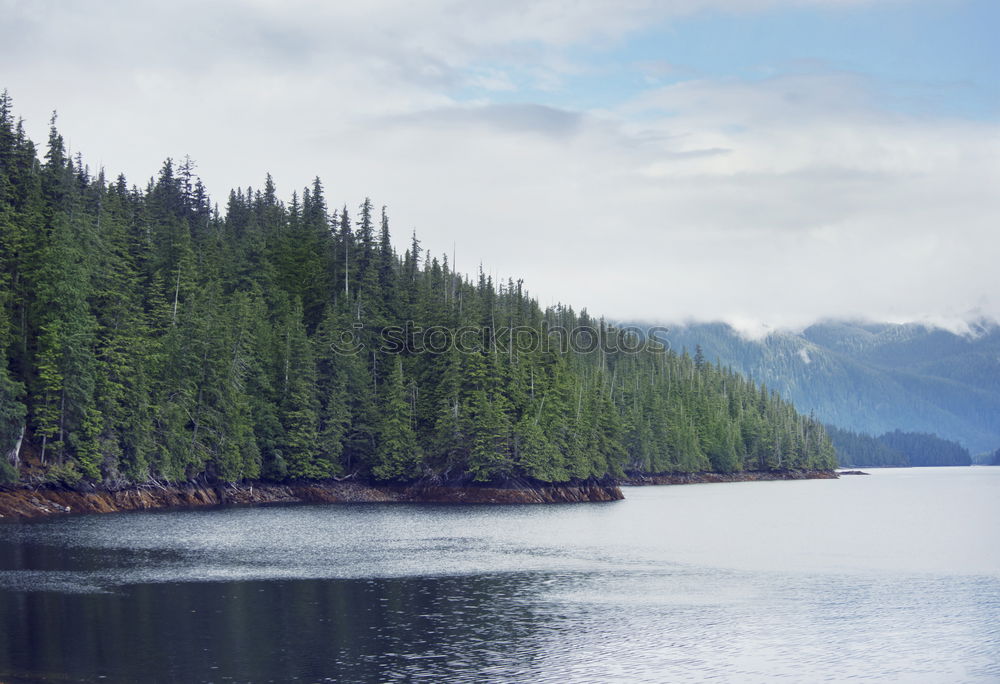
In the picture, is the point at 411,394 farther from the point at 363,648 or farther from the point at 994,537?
the point at 363,648

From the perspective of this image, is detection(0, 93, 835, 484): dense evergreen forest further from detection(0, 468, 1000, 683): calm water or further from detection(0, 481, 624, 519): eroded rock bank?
detection(0, 468, 1000, 683): calm water

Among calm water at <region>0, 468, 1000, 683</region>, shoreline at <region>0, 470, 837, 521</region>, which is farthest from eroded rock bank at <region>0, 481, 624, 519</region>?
calm water at <region>0, 468, 1000, 683</region>

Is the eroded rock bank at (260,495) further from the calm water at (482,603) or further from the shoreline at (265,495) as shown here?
the calm water at (482,603)

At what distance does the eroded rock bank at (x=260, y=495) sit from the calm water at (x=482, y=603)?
590cm

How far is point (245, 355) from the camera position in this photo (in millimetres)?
126688

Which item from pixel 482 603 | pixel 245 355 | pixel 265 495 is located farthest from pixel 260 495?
pixel 482 603

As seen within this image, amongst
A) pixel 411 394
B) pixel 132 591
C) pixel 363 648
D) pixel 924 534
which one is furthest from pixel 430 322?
pixel 363 648

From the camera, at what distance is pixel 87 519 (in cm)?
8744

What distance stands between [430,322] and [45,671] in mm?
119153

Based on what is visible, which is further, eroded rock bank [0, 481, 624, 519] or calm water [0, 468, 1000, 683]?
eroded rock bank [0, 481, 624, 519]

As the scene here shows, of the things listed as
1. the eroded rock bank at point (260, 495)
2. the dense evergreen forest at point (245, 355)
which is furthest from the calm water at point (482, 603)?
the dense evergreen forest at point (245, 355)

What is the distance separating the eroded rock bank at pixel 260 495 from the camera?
298 feet

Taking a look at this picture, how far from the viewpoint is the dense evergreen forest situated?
315 feet

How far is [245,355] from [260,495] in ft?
61.3
